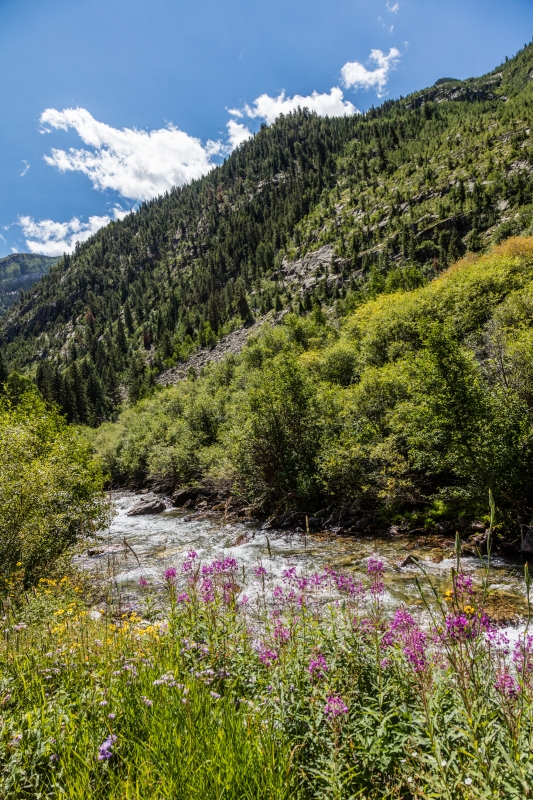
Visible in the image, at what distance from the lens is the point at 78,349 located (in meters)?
180

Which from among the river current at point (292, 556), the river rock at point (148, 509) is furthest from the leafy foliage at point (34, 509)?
the river rock at point (148, 509)

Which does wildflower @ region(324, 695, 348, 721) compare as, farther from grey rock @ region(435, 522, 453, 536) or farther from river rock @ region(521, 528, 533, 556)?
grey rock @ region(435, 522, 453, 536)

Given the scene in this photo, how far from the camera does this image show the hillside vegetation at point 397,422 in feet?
51.1

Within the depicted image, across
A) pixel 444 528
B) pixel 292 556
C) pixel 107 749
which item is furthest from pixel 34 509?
pixel 444 528

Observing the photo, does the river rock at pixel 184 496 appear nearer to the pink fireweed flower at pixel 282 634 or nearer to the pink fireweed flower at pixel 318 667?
the pink fireweed flower at pixel 282 634

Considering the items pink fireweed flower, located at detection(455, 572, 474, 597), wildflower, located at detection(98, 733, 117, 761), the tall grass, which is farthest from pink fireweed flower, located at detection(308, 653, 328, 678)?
wildflower, located at detection(98, 733, 117, 761)

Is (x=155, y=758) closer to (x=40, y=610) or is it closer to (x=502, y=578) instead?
(x=40, y=610)

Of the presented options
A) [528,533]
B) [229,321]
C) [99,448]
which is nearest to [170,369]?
[229,321]

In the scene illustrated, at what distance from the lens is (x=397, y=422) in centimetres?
2048

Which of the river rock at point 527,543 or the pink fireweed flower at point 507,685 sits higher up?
the pink fireweed flower at point 507,685

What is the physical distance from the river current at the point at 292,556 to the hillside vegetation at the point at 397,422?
8.62 ft

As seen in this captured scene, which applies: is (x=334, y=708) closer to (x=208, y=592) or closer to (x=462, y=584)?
(x=462, y=584)

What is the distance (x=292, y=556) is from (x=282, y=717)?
48.9 ft

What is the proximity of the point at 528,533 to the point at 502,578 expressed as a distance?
8.99ft
